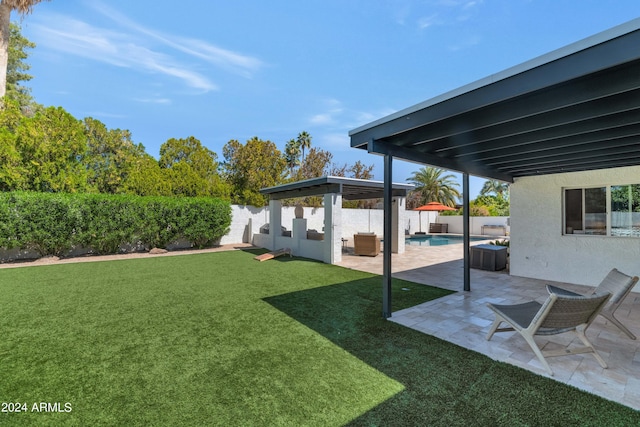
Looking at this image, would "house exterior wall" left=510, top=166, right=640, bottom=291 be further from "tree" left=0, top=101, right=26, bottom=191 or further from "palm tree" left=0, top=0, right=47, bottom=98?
"palm tree" left=0, top=0, right=47, bottom=98

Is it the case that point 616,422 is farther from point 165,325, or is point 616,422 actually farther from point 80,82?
point 80,82

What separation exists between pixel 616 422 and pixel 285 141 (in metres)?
36.8

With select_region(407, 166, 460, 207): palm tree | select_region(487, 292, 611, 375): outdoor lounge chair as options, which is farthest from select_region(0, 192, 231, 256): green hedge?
select_region(407, 166, 460, 207): palm tree

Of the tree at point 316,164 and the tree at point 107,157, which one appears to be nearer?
the tree at point 107,157

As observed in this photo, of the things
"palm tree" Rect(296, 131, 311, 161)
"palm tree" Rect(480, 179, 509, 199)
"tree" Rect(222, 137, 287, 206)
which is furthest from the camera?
"palm tree" Rect(296, 131, 311, 161)

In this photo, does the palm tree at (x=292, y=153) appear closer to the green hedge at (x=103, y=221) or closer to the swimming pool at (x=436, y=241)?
the swimming pool at (x=436, y=241)

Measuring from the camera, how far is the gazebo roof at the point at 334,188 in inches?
431

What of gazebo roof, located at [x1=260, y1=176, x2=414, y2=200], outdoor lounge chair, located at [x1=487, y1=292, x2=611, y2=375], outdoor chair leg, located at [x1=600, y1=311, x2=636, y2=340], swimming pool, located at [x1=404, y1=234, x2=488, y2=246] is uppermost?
gazebo roof, located at [x1=260, y1=176, x2=414, y2=200]

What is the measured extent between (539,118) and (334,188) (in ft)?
25.4

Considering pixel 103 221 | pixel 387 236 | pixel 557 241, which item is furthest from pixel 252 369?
pixel 103 221

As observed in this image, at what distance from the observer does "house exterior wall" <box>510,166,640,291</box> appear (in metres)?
6.75

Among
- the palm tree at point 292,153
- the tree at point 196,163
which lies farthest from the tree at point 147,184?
the palm tree at point 292,153

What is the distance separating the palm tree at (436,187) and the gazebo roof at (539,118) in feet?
88.1

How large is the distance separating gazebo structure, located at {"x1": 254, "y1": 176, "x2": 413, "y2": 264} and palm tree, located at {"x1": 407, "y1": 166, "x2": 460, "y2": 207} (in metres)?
20.6
